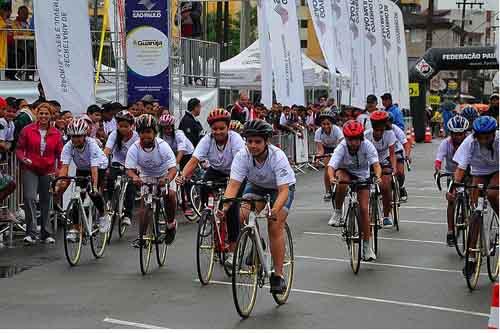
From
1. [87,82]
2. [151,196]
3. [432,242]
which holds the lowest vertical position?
[432,242]

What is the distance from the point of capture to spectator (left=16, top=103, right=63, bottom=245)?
13.7m

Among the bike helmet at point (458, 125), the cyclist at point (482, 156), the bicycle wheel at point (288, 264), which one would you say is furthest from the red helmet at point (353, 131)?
the bicycle wheel at point (288, 264)

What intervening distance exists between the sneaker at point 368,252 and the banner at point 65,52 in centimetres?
642

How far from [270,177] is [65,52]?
7961mm

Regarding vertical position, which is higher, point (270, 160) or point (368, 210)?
point (270, 160)

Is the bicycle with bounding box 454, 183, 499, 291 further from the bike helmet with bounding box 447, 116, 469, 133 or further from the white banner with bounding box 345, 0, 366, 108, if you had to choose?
the white banner with bounding box 345, 0, 366, 108

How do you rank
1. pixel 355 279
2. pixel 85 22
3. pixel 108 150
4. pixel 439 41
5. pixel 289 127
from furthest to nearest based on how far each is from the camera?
pixel 439 41 → pixel 289 127 → pixel 85 22 → pixel 108 150 → pixel 355 279

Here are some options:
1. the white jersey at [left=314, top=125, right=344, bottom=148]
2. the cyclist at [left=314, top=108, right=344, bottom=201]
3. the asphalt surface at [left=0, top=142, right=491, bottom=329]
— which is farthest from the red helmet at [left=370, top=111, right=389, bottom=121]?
the white jersey at [left=314, top=125, right=344, bottom=148]

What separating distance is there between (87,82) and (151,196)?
18.5 feet

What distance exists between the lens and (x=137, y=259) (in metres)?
12.8

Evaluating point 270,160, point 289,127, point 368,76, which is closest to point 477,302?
point 270,160

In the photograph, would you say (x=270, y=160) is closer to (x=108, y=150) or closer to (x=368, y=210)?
(x=368, y=210)

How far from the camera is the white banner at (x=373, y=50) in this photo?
30375 millimetres

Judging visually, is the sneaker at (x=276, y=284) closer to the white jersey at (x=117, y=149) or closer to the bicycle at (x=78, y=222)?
the bicycle at (x=78, y=222)
